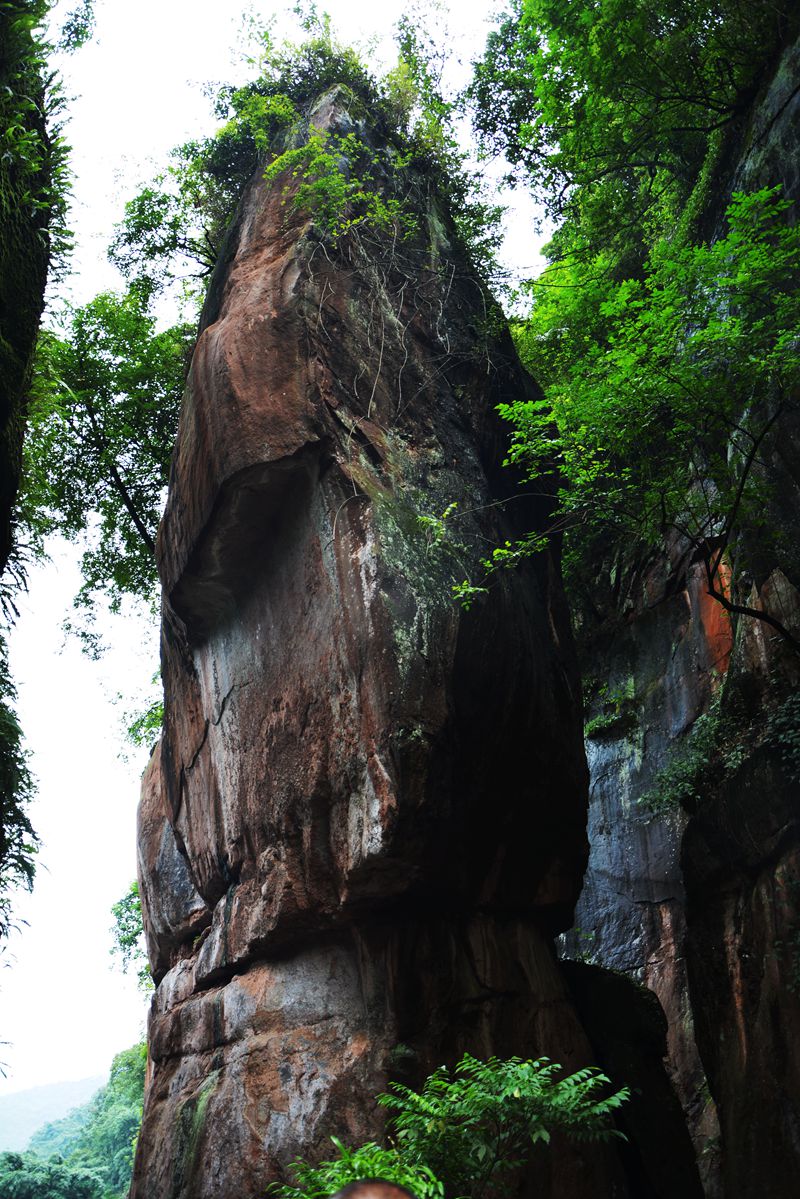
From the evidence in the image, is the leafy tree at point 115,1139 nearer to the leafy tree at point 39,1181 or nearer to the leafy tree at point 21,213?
the leafy tree at point 39,1181

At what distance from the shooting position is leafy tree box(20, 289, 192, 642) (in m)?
15.7

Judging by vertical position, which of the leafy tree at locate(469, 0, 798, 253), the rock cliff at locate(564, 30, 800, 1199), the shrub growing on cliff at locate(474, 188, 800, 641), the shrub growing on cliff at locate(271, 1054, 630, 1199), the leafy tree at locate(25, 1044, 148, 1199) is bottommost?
the leafy tree at locate(25, 1044, 148, 1199)

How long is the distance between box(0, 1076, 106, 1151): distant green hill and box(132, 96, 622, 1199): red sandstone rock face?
13936 centimetres

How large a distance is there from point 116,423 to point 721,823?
11.5 metres

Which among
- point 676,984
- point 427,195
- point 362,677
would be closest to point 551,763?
point 362,677

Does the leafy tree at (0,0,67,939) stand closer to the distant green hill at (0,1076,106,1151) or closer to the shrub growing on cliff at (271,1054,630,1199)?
the shrub growing on cliff at (271,1054,630,1199)

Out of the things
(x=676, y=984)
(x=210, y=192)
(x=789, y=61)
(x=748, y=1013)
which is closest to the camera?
(x=748, y=1013)

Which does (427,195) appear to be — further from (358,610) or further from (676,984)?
(676,984)

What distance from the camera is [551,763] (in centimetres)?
1032

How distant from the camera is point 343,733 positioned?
8.95 meters

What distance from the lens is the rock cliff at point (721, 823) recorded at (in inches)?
376

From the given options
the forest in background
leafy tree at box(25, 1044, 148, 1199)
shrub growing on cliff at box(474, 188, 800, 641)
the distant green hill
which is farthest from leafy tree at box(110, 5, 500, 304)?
the distant green hill

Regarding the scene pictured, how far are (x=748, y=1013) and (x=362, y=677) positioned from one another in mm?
5529

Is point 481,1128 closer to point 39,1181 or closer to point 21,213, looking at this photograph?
point 21,213
